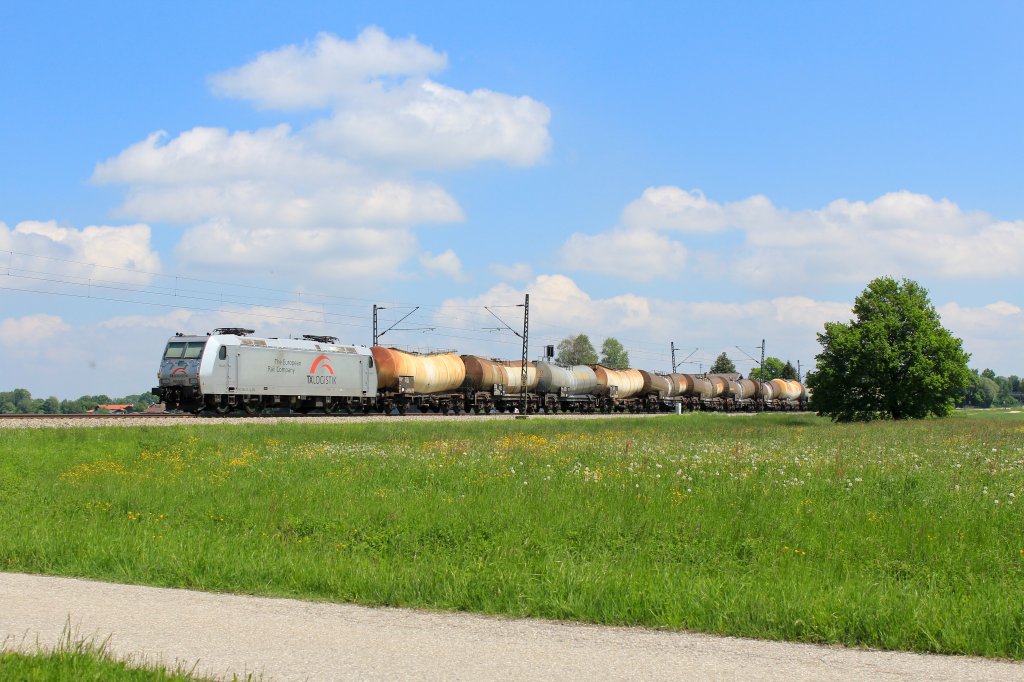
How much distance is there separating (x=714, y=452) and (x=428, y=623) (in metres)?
14.1

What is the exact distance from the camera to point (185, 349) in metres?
43.1

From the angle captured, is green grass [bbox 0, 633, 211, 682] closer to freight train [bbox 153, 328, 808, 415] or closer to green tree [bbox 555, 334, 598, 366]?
freight train [bbox 153, 328, 808, 415]

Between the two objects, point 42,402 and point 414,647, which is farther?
point 42,402

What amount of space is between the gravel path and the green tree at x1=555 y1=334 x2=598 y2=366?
17639 centimetres

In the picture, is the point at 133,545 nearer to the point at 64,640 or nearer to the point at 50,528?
the point at 50,528

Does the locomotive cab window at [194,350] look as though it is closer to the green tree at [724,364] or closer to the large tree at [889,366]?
the large tree at [889,366]

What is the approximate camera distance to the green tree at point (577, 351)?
187250 millimetres

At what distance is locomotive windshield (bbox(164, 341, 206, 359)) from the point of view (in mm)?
42562

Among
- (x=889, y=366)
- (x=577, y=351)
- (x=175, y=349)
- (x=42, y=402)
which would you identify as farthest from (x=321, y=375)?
(x=577, y=351)

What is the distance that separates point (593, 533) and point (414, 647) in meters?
5.64

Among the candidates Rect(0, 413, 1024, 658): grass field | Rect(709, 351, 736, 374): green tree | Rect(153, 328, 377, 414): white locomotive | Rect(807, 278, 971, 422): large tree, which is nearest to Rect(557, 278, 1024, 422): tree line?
Rect(807, 278, 971, 422): large tree

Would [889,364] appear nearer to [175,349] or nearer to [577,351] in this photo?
[175,349]

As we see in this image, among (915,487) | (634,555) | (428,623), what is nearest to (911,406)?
(915,487)

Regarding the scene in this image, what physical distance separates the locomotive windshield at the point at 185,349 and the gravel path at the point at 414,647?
33.9 meters
